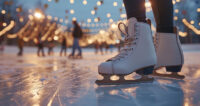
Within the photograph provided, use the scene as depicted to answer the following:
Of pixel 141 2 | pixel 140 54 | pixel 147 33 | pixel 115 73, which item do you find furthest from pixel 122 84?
pixel 141 2

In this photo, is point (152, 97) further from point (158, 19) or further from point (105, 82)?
point (158, 19)

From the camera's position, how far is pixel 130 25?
95cm

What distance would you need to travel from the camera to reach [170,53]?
1096mm

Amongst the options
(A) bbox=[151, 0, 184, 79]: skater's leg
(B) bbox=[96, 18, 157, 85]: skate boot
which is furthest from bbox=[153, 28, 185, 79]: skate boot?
(B) bbox=[96, 18, 157, 85]: skate boot

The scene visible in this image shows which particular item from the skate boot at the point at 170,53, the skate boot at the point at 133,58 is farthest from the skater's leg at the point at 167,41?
the skate boot at the point at 133,58

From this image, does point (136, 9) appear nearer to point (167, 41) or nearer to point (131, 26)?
point (131, 26)

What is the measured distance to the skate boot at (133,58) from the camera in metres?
0.87

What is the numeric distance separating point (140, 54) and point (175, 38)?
0.35m

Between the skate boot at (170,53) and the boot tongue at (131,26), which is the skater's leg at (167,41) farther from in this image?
the boot tongue at (131,26)

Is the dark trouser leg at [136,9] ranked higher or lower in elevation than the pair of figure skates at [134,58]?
higher

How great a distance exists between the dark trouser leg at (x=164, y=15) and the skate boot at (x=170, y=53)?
0.04 metres

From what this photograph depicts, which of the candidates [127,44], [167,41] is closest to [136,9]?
[127,44]

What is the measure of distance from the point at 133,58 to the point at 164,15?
44 centimetres

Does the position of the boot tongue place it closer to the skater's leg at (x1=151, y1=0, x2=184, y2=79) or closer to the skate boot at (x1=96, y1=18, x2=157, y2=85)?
the skate boot at (x1=96, y1=18, x2=157, y2=85)
